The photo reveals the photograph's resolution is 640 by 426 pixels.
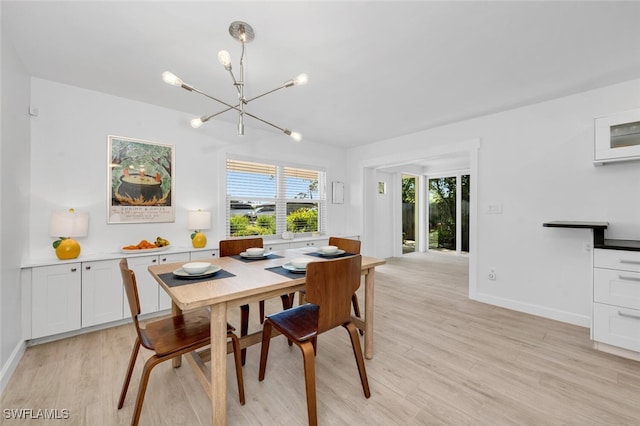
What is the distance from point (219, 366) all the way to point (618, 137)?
3.81 m

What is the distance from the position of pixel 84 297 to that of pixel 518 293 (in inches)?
190

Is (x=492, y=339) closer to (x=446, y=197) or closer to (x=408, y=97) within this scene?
(x=408, y=97)

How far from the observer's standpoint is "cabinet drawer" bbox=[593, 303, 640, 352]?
212 cm

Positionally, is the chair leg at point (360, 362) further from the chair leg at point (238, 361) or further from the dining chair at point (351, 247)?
the dining chair at point (351, 247)

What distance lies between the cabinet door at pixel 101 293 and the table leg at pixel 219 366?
1.99m

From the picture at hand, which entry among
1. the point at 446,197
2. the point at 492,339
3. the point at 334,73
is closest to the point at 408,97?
the point at 334,73

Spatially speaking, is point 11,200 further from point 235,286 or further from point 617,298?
point 617,298

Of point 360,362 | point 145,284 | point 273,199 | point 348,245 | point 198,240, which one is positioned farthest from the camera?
point 273,199

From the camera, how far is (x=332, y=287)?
5.04ft

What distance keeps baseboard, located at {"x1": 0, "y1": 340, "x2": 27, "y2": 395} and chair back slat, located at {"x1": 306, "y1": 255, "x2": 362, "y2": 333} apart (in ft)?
7.30

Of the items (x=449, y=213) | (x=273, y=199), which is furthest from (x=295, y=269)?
(x=449, y=213)

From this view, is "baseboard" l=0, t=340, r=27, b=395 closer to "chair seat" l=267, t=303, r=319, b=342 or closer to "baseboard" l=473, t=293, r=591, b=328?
"chair seat" l=267, t=303, r=319, b=342

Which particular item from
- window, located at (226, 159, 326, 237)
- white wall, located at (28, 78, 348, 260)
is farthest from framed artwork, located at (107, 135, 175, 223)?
window, located at (226, 159, 326, 237)

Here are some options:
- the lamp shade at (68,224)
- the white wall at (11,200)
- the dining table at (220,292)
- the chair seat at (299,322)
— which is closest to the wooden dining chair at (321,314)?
the chair seat at (299,322)
